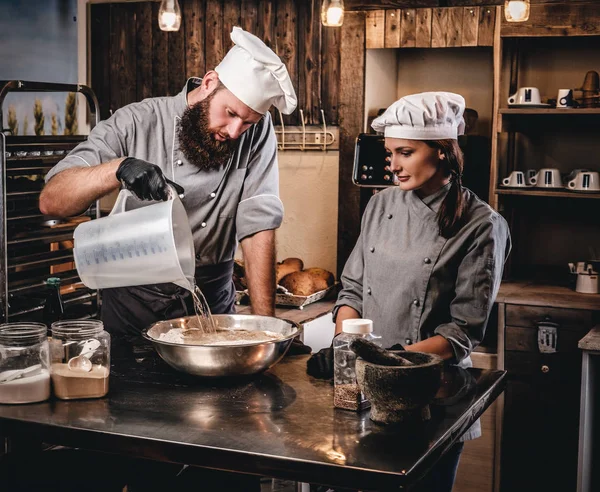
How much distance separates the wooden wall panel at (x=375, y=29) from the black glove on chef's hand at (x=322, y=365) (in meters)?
2.60

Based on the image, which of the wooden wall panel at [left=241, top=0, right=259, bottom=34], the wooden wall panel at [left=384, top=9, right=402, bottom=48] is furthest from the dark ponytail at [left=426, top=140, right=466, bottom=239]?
the wooden wall panel at [left=241, top=0, right=259, bottom=34]

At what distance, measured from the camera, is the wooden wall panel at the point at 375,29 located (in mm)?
4465

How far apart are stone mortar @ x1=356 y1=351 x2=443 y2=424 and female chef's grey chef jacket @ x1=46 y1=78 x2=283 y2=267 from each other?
1.24 m

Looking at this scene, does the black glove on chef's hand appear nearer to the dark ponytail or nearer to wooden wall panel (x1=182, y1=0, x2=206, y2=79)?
the dark ponytail

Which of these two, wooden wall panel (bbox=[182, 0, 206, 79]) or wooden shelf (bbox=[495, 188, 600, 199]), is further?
wooden wall panel (bbox=[182, 0, 206, 79])

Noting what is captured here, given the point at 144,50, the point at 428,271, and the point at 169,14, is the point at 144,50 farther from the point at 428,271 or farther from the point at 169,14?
Answer: the point at 428,271

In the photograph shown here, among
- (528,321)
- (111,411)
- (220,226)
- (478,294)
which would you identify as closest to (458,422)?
(478,294)

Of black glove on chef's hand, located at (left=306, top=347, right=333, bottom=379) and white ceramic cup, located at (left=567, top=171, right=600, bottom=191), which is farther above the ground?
white ceramic cup, located at (left=567, top=171, right=600, bottom=191)

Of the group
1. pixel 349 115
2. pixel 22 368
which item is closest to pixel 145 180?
pixel 22 368

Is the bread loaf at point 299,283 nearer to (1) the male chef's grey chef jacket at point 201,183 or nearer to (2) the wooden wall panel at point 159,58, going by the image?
(1) the male chef's grey chef jacket at point 201,183

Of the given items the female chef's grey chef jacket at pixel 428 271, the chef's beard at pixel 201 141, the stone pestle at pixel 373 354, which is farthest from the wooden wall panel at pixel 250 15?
the stone pestle at pixel 373 354

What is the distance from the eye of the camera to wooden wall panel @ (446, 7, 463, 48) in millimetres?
4348

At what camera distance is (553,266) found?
4.71 m

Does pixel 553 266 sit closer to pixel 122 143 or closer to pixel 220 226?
pixel 220 226
